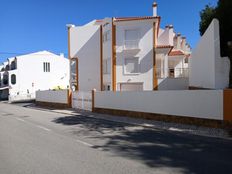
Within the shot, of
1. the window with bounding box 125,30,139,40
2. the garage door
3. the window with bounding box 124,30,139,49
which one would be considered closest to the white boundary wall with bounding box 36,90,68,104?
the garage door

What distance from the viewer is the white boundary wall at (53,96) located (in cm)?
2721

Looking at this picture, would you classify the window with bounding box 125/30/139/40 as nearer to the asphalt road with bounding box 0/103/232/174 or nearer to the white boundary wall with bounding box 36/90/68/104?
the white boundary wall with bounding box 36/90/68/104

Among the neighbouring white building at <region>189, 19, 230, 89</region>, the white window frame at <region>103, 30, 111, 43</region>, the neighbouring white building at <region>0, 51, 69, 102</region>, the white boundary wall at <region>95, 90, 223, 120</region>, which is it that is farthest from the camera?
the neighbouring white building at <region>0, 51, 69, 102</region>

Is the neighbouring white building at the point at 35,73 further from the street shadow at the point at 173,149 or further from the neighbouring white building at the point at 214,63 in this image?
the street shadow at the point at 173,149

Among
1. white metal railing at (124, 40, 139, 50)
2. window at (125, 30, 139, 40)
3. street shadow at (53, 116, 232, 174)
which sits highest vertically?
window at (125, 30, 139, 40)

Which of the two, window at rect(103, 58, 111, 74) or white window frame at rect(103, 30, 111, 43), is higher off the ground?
white window frame at rect(103, 30, 111, 43)

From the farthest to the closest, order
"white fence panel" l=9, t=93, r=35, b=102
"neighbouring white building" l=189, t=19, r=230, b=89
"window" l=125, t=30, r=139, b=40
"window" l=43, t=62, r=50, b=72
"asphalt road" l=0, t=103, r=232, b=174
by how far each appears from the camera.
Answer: "window" l=43, t=62, r=50, b=72
"white fence panel" l=9, t=93, r=35, b=102
"window" l=125, t=30, r=139, b=40
"neighbouring white building" l=189, t=19, r=230, b=89
"asphalt road" l=0, t=103, r=232, b=174

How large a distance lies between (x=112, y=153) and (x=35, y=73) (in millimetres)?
53684

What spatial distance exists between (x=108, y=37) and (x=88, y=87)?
255 inches

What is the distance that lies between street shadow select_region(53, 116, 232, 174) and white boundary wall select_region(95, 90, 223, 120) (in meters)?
2.10

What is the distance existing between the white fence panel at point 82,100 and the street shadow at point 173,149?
10.8 meters

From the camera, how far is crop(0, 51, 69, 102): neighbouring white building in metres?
57.6

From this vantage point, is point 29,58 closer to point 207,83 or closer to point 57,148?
point 207,83

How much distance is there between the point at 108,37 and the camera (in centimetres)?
3000
